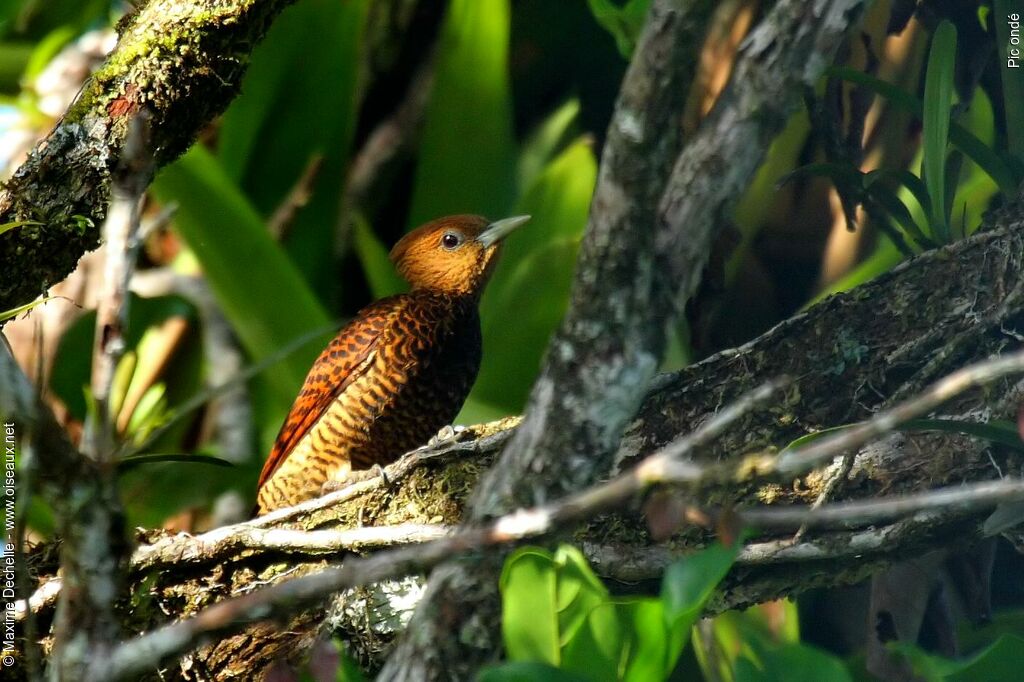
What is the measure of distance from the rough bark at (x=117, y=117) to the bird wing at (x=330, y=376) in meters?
0.92

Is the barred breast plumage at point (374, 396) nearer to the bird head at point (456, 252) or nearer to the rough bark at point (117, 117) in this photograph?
the bird head at point (456, 252)

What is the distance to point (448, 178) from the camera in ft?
11.8

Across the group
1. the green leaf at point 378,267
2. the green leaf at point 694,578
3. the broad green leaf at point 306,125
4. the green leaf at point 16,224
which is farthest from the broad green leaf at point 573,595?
the broad green leaf at point 306,125

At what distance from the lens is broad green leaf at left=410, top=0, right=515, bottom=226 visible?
348 cm

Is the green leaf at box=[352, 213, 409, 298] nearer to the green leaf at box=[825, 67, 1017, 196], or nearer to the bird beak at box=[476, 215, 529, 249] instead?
the bird beak at box=[476, 215, 529, 249]

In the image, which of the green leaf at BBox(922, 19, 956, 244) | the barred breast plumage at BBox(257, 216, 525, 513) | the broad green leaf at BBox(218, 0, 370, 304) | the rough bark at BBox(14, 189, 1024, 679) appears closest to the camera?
the rough bark at BBox(14, 189, 1024, 679)

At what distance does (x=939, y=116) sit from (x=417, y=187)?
6.47 feet

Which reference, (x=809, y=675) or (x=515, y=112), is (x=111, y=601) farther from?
(x=515, y=112)

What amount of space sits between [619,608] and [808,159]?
7.14 feet

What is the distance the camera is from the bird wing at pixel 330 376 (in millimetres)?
2758

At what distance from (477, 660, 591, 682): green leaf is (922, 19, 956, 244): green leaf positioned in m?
1.42

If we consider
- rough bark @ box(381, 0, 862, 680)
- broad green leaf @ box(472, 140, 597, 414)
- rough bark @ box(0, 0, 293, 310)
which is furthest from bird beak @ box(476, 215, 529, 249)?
rough bark @ box(381, 0, 862, 680)

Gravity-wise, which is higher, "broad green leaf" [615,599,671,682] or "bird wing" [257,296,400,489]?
"bird wing" [257,296,400,489]

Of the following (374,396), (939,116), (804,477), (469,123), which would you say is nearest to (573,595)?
(804,477)
